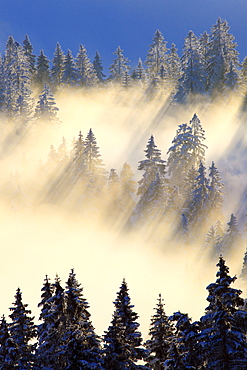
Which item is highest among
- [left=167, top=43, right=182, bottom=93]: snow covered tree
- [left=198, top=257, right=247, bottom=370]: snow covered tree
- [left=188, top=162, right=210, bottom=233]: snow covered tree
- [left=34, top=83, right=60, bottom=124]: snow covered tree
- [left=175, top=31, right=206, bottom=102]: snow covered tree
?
[left=167, top=43, right=182, bottom=93]: snow covered tree

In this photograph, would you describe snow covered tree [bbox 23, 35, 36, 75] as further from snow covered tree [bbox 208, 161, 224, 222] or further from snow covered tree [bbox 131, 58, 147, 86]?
snow covered tree [bbox 208, 161, 224, 222]

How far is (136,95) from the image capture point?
303ft

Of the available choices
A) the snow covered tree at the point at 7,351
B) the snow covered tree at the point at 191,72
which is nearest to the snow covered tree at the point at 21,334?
the snow covered tree at the point at 7,351

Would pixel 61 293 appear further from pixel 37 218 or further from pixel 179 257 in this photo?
pixel 37 218

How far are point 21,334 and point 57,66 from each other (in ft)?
281

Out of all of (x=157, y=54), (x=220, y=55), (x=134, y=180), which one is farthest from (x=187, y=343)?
(x=157, y=54)

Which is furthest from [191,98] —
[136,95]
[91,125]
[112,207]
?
[112,207]

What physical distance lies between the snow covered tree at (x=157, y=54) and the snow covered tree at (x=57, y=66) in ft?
68.7

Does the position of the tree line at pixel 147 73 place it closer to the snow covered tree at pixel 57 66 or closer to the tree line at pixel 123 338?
the snow covered tree at pixel 57 66

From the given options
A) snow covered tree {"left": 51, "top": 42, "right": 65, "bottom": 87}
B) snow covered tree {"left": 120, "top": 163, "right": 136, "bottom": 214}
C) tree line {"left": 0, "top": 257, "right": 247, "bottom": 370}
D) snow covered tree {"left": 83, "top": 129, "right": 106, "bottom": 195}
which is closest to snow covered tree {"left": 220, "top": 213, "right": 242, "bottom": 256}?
snow covered tree {"left": 120, "top": 163, "right": 136, "bottom": 214}

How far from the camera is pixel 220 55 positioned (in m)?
80.4

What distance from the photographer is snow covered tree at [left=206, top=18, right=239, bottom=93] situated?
7981cm

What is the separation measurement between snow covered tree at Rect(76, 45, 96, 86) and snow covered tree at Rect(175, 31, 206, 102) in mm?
22672

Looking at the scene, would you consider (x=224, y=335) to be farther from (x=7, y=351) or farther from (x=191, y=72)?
(x=191, y=72)
